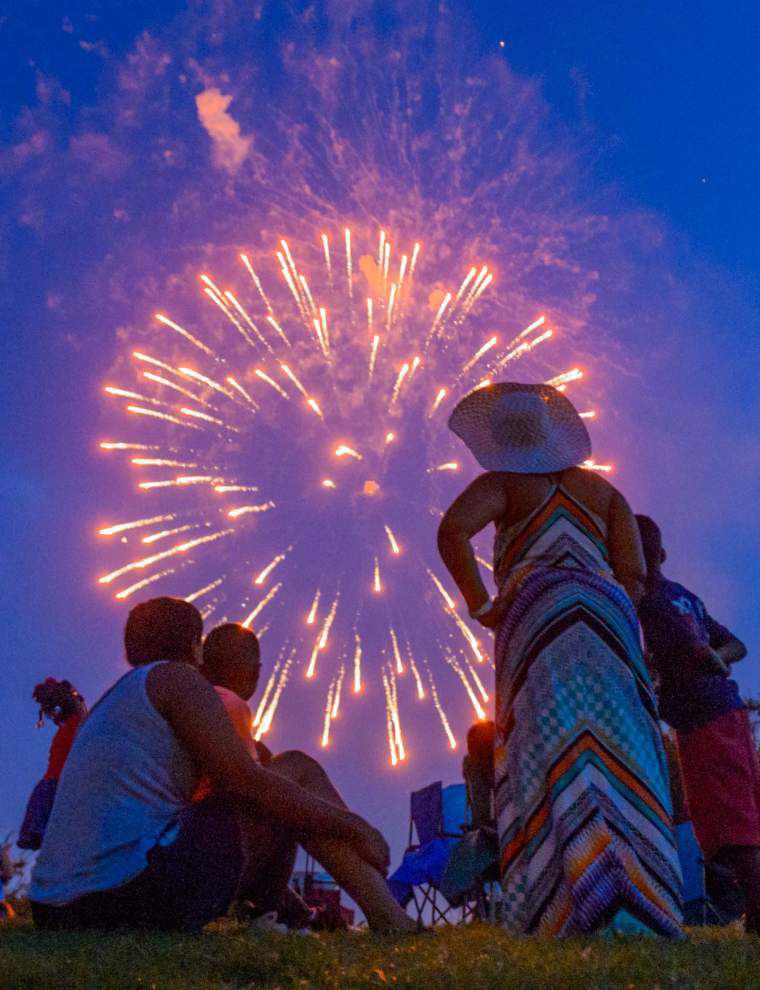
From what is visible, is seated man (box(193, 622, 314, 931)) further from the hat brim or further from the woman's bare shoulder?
the woman's bare shoulder

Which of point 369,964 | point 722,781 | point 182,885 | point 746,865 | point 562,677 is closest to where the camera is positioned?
point 369,964

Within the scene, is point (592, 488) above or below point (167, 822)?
above

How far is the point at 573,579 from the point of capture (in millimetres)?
3961

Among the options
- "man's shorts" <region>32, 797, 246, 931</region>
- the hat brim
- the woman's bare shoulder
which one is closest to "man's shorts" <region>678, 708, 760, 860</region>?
the woman's bare shoulder

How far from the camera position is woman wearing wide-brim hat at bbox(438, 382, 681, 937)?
3369 mm

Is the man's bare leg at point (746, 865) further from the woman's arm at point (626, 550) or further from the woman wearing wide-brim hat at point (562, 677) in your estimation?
the woman's arm at point (626, 550)

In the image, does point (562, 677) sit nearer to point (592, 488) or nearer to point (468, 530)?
point (468, 530)

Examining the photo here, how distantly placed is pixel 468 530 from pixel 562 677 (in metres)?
0.88

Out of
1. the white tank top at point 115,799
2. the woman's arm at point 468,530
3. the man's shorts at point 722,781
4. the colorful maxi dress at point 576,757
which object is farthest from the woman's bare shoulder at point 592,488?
the white tank top at point 115,799

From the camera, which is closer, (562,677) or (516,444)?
(562,677)

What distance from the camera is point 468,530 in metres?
4.32

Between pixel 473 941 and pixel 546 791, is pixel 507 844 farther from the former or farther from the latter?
pixel 473 941

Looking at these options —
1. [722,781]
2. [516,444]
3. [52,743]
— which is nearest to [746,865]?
[722,781]

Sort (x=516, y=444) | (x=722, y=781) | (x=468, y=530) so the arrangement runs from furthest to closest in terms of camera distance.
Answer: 1. (x=722, y=781)
2. (x=516, y=444)
3. (x=468, y=530)
